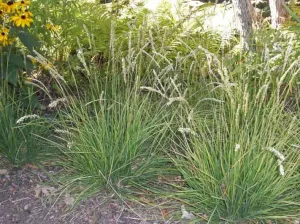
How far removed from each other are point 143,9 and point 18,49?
1.70m

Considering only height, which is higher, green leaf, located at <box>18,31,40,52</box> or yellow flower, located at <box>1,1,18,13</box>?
yellow flower, located at <box>1,1,18,13</box>

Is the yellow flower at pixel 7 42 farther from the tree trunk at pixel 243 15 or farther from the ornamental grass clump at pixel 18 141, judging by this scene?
the tree trunk at pixel 243 15

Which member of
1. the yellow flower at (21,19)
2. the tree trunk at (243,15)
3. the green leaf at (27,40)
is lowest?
the tree trunk at (243,15)

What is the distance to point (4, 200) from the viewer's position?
3.38 m

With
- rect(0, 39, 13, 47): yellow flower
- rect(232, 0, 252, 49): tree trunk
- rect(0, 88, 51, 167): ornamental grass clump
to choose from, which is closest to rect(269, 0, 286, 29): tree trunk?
rect(232, 0, 252, 49): tree trunk

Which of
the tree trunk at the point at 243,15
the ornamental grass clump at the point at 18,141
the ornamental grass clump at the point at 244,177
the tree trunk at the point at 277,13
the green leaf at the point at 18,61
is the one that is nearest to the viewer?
the ornamental grass clump at the point at 244,177

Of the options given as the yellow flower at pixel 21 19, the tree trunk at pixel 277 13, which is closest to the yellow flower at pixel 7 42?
the yellow flower at pixel 21 19

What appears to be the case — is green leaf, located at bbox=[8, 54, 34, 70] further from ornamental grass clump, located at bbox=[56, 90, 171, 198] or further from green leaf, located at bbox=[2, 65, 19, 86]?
ornamental grass clump, located at bbox=[56, 90, 171, 198]

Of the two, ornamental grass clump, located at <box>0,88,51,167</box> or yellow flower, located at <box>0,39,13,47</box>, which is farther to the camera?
yellow flower, located at <box>0,39,13,47</box>

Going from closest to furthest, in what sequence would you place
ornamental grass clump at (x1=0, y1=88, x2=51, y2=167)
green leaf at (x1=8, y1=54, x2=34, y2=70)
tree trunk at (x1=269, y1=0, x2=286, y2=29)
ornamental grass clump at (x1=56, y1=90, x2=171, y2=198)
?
ornamental grass clump at (x1=56, y1=90, x2=171, y2=198) < ornamental grass clump at (x1=0, y1=88, x2=51, y2=167) < green leaf at (x1=8, y1=54, x2=34, y2=70) < tree trunk at (x1=269, y1=0, x2=286, y2=29)

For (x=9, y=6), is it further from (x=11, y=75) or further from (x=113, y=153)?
(x=113, y=153)

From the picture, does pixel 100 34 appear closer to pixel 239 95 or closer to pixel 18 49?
pixel 18 49

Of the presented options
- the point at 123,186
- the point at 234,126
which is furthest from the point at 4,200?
the point at 234,126

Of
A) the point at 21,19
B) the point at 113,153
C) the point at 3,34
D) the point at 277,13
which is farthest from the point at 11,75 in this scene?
the point at 277,13
